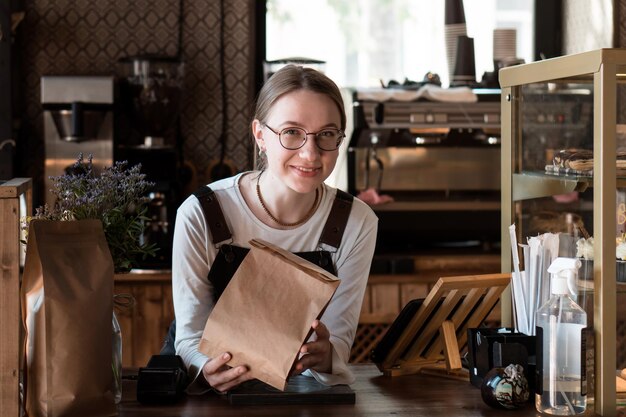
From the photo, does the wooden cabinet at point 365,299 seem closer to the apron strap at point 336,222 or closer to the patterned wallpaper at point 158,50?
the patterned wallpaper at point 158,50

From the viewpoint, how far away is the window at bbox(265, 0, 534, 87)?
4703mm

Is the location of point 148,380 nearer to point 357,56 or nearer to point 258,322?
point 258,322

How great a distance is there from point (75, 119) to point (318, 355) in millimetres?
2519

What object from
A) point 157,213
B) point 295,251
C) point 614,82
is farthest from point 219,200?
point 157,213

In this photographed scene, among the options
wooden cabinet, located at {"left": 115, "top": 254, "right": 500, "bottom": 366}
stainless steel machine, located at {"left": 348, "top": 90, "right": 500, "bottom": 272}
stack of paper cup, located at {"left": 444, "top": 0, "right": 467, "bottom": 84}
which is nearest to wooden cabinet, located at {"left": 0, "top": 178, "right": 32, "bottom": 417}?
wooden cabinet, located at {"left": 115, "top": 254, "right": 500, "bottom": 366}

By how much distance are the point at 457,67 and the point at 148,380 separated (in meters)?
2.93

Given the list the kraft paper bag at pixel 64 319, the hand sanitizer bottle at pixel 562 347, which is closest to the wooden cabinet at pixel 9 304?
the kraft paper bag at pixel 64 319

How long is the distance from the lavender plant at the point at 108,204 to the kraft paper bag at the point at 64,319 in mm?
73

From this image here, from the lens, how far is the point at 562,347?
167 centimetres

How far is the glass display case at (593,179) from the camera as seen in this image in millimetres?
1660

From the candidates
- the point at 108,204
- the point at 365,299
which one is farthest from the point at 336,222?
the point at 365,299

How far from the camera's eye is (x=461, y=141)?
13.9 ft

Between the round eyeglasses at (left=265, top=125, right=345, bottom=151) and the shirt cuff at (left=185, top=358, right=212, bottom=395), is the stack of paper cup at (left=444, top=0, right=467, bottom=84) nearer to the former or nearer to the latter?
the round eyeglasses at (left=265, top=125, right=345, bottom=151)

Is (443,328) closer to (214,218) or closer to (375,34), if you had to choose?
(214,218)
